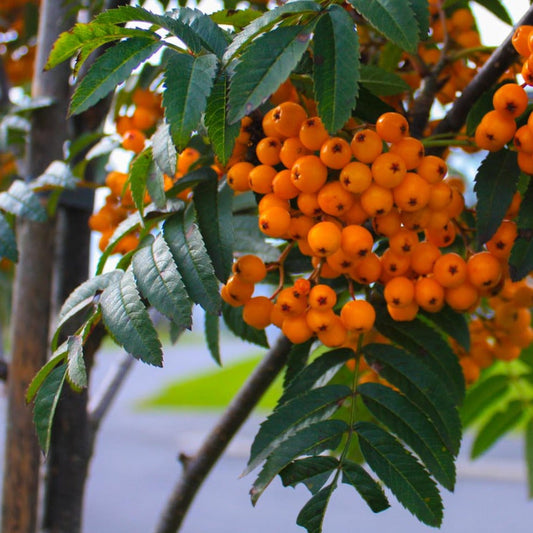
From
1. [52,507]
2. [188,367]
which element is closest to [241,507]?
[52,507]

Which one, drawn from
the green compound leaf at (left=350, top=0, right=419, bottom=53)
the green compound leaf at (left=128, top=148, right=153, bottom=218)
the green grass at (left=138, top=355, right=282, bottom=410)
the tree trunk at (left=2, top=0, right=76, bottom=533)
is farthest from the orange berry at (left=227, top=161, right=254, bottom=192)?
the green grass at (left=138, top=355, right=282, bottom=410)

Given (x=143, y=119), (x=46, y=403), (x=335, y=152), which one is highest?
(x=143, y=119)

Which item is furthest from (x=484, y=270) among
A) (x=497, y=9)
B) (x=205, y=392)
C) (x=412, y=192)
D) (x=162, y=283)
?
(x=205, y=392)

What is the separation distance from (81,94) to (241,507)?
5.56m

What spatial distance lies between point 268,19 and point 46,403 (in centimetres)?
42

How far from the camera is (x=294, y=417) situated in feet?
2.41

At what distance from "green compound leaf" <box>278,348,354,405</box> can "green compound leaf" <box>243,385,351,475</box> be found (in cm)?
4

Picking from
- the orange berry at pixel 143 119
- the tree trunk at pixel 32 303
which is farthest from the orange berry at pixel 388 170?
the tree trunk at pixel 32 303

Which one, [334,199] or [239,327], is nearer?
[334,199]

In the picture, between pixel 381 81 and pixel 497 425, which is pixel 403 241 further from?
pixel 497 425

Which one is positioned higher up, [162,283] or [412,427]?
[162,283]

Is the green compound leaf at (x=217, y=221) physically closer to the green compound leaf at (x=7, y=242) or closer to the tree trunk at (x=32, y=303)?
the green compound leaf at (x=7, y=242)

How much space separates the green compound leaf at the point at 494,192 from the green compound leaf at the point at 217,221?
0.26 meters

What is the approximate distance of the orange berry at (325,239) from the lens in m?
0.67
